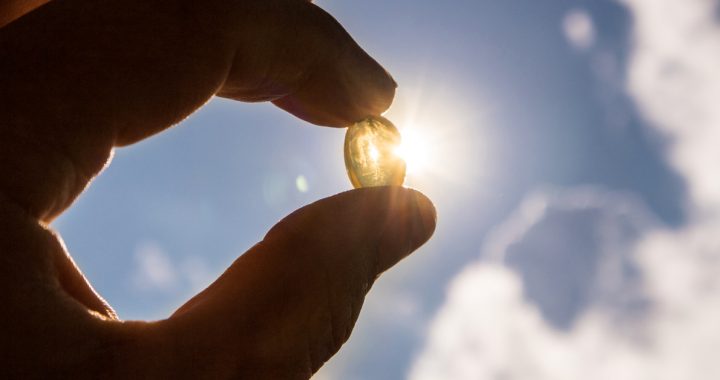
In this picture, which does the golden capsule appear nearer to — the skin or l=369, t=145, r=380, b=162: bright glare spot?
l=369, t=145, r=380, b=162: bright glare spot

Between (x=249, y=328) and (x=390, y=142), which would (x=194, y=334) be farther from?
(x=390, y=142)

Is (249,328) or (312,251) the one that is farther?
(312,251)

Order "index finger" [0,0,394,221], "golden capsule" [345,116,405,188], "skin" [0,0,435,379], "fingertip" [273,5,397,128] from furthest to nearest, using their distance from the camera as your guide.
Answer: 1. "golden capsule" [345,116,405,188]
2. "fingertip" [273,5,397,128]
3. "index finger" [0,0,394,221]
4. "skin" [0,0,435,379]

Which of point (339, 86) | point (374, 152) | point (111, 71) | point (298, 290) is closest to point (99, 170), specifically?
point (111, 71)

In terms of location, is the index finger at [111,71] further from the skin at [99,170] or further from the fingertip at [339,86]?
the fingertip at [339,86]

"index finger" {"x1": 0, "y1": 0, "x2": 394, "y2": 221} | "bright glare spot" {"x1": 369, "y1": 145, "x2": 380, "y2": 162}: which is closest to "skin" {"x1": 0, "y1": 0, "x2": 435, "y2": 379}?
"index finger" {"x1": 0, "y1": 0, "x2": 394, "y2": 221}

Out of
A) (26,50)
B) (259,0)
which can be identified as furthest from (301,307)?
(259,0)

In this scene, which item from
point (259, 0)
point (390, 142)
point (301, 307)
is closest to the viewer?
point (301, 307)
